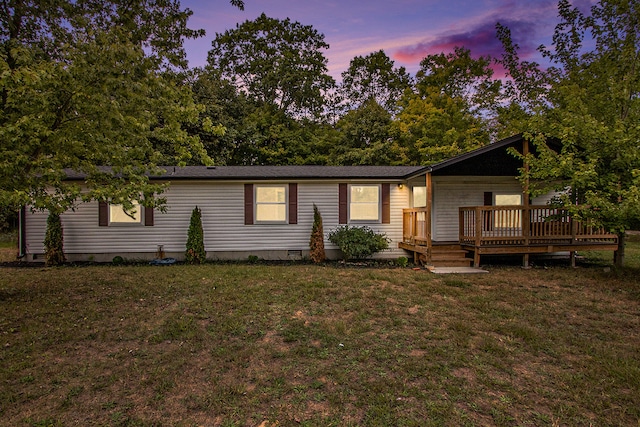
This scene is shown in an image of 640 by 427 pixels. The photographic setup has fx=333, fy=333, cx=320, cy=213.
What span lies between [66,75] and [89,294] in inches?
152

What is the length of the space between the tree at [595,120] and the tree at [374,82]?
11699 millimetres

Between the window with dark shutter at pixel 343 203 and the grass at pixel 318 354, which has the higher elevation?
the window with dark shutter at pixel 343 203

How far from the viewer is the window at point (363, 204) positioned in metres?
10.6

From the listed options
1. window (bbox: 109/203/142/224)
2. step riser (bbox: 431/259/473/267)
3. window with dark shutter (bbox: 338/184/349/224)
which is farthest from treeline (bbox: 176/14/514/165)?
step riser (bbox: 431/259/473/267)

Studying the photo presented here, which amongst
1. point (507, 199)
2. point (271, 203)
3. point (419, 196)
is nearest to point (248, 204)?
point (271, 203)

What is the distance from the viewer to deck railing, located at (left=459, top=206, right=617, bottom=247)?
354 inches

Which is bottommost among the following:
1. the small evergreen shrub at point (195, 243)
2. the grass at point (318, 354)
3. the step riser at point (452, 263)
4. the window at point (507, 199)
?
the grass at point (318, 354)

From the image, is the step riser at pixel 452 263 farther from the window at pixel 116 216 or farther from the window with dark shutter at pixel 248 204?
the window at pixel 116 216

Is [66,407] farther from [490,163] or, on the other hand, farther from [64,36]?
[490,163]

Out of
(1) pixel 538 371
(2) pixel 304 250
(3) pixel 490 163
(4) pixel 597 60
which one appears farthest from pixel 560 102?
(1) pixel 538 371

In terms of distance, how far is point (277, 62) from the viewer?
23422mm

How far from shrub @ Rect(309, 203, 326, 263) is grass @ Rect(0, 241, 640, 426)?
3.00 meters

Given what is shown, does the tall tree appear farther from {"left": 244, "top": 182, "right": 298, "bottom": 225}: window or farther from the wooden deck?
the wooden deck

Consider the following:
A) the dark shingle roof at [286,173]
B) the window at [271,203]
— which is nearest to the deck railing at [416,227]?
the dark shingle roof at [286,173]
